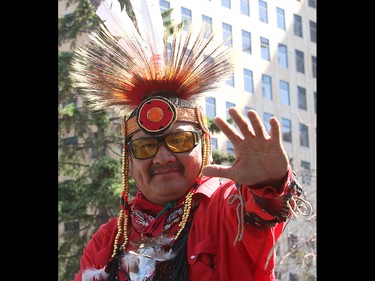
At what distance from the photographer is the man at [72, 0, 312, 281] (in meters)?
3.06

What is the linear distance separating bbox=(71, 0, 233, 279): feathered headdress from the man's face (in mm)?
83

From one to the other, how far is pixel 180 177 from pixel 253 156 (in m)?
0.72

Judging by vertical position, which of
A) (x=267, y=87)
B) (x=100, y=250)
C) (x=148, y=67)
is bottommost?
(x=100, y=250)

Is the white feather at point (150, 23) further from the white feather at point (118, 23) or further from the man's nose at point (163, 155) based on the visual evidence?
the man's nose at point (163, 155)

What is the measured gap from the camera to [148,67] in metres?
3.89

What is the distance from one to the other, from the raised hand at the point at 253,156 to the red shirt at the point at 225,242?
0.14 m

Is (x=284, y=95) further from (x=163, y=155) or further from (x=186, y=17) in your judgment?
(x=163, y=155)

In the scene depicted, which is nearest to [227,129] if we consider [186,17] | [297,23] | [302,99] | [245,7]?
[186,17]

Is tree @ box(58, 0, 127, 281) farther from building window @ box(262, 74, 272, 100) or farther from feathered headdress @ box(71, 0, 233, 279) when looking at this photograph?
feathered headdress @ box(71, 0, 233, 279)

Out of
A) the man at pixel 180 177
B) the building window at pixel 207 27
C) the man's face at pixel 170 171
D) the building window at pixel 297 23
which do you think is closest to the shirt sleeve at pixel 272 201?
the man at pixel 180 177
